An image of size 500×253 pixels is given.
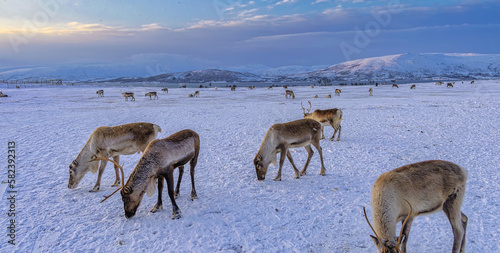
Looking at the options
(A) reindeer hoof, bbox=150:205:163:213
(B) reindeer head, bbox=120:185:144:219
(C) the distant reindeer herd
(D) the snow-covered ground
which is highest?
(C) the distant reindeer herd

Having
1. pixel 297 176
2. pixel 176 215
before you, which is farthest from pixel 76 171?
pixel 297 176

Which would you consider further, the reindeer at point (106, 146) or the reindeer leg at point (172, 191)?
the reindeer at point (106, 146)

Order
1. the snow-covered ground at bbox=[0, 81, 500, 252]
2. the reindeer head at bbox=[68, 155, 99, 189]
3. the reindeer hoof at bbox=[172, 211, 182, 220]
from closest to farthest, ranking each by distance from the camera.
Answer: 1. the snow-covered ground at bbox=[0, 81, 500, 252]
2. the reindeer hoof at bbox=[172, 211, 182, 220]
3. the reindeer head at bbox=[68, 155, 99, 189]

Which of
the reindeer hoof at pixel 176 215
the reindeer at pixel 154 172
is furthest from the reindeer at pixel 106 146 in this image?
the reindeer hoof at pixel 176 215

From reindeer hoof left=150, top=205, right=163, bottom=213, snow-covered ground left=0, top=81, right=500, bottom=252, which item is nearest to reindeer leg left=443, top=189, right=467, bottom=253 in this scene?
snow-covered ground left=0, top=81, right=500, bottom=252

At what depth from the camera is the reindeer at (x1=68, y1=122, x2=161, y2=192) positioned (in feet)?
23.3

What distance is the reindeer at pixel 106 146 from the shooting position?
280 inches

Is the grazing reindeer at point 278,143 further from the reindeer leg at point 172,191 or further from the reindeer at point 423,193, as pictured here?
the reindeer at point 423,193

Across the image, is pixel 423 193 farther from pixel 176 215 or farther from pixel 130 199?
pixel 130 199

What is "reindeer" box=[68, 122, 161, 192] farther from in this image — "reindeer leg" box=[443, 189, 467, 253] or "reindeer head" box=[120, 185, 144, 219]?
"reindeer leg" box=[443, 189, 467, 253]

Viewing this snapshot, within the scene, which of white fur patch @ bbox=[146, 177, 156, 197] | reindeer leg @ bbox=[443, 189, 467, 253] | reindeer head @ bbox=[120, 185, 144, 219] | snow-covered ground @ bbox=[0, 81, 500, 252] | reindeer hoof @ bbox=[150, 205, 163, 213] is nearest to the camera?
reindeer leg @ bbox=[443, 189, 467, 253]

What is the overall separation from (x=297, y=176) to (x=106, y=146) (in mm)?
5255

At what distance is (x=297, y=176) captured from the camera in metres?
8.05

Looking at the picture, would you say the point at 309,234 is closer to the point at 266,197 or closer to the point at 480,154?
the point at 266,197
